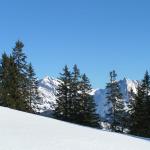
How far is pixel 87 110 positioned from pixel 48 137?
42.9 metres

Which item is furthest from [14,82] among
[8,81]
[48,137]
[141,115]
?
[48,137]

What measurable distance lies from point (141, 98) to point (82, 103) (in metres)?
7.83

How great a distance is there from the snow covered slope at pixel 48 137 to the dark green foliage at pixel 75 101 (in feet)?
122

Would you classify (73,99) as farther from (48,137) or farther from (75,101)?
(48,137)

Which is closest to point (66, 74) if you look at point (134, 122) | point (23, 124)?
point (134, 122)

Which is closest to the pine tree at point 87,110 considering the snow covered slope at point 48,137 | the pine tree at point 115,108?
the pine tree at point 115,108

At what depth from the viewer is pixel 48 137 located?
19.0 m

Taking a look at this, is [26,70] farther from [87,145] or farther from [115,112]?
[87,145]

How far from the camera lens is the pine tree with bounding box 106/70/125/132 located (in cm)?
6925

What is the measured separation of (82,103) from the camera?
63.5 metres

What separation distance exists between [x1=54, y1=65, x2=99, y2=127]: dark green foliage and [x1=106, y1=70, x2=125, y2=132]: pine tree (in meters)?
6.06

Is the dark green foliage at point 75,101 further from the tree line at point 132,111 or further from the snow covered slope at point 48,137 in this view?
the snow covered slope at point 48,137

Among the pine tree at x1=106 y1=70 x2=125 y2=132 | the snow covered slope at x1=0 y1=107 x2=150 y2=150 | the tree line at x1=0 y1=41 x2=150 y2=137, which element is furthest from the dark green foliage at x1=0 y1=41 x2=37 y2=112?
the snow covered slope at x1=0 y1=107 x2=150 y2=150

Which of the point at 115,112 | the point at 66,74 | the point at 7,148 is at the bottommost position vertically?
the point at 7,148
